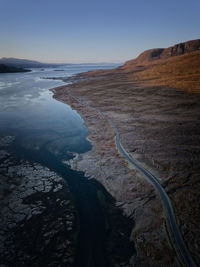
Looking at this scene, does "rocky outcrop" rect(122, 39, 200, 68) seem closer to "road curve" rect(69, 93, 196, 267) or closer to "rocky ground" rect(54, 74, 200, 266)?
"rocky ground" rect(54, 74, 200, 266)

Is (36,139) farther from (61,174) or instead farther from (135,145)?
(135,145)

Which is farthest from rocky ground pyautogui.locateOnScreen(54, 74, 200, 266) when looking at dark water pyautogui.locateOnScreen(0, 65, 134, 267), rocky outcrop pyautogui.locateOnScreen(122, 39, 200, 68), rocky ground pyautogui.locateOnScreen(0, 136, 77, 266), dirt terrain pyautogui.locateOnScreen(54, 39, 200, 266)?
rocky outcrop pyautogui.locateOnScreen(122, 39, 200, 68)

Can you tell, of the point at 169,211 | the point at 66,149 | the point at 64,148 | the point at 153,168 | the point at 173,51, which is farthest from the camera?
the point at 173,51

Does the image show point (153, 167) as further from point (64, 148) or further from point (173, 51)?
point (173, 51)

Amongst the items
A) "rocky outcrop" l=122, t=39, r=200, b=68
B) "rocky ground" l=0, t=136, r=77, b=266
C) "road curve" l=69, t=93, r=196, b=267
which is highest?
"rocky outcrop" l=122, t=39, r=200, b=68

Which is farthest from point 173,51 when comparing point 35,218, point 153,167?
point 35,218

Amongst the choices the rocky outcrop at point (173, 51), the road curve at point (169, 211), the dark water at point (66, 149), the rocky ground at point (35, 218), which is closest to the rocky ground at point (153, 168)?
the road curve at point (169, 211)
